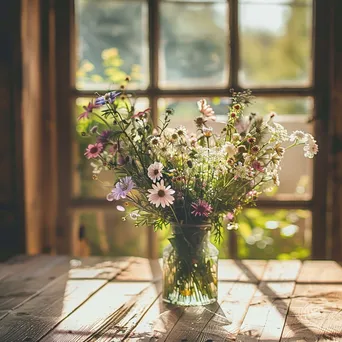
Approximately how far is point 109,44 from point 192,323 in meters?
1.70

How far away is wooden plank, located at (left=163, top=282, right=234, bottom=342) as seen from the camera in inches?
66.2

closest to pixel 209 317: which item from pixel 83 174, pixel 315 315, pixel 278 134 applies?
pixel 315 315

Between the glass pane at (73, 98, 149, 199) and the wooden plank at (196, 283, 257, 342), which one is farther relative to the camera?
the glass pane at (73, 98, 149, 199)

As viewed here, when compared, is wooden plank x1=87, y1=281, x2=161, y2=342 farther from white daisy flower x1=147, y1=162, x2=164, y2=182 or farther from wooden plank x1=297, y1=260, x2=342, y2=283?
wooden plank x1=297, y1=260, x2=342, y2=283

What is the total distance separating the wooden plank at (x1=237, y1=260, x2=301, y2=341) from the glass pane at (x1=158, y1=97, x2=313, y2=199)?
537 mm

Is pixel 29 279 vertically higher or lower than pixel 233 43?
lower

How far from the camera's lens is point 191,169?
185 centimetres

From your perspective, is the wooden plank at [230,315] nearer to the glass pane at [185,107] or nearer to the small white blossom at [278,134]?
the small white blossom at [278,134]

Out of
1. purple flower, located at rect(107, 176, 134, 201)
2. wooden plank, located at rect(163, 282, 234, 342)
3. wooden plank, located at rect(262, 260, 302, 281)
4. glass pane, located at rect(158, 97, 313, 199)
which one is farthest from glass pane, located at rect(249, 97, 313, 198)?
purple flower, located at rect(107, 176, 134, 201)

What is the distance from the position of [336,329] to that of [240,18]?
168 centimetres

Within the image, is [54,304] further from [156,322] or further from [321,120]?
[321,120]

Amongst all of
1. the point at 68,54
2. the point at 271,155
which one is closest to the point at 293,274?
the point at 271,155

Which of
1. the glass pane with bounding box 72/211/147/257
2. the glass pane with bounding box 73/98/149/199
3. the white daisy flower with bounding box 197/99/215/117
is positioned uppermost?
the white daisy flower with bounding box 197/99/215/117

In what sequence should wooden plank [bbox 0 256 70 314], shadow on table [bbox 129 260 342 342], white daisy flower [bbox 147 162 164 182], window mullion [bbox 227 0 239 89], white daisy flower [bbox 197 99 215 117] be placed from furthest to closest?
window mullion [bbox 227 0 239 89]
wooden plank [bbox 0 256 70 314]
white daisy flower [bbox 197 99 215 117]
white daisy flower [bbox 147 162 164 182]
shadow on table [bbox 129 260 342 342]
